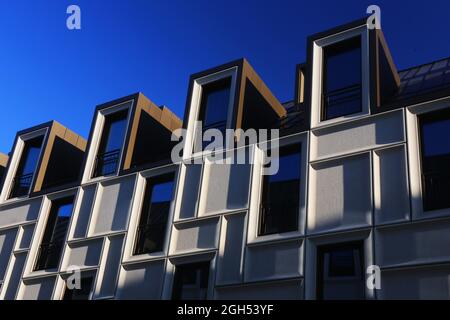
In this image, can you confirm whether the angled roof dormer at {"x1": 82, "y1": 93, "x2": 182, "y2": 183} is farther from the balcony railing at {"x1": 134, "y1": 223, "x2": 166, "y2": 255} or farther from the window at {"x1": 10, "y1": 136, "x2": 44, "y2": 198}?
the window at {"x1": 10, "y1": 136, "x2": 44, "y2": 198}

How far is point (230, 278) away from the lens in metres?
12.8

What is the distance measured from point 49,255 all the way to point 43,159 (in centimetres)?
369

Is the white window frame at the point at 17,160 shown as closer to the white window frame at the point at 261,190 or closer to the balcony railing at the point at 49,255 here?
the balcony railing at the point at 49,255

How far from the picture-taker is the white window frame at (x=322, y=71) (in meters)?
13.3

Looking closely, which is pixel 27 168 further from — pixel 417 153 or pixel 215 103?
pixel 417 153

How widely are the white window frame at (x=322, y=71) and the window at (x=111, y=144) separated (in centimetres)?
646

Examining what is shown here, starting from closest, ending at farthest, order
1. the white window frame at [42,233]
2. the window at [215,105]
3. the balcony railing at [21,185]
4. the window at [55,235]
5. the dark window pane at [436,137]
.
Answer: the dark window pane at [436,137]
the window at [215,105]
the white window frame at [42,233]
the window at [55,235]
the balcony railing at [21,185]

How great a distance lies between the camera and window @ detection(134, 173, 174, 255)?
587 inches

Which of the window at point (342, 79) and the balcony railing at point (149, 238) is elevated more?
the window at point (342, 79)

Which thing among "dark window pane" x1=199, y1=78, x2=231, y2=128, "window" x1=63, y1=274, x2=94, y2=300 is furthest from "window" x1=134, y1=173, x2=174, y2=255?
"dark window pane" x1=199, y1=78, x2=231, y2=128

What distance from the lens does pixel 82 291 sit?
50.1ft

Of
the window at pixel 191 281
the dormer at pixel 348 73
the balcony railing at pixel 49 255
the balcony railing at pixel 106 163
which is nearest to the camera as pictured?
the window at pixel 191 281

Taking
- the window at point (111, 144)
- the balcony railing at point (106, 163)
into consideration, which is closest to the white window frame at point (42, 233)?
the balcony railing at point (106, 163)

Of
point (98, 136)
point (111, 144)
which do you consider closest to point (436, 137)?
point (111, 144)
